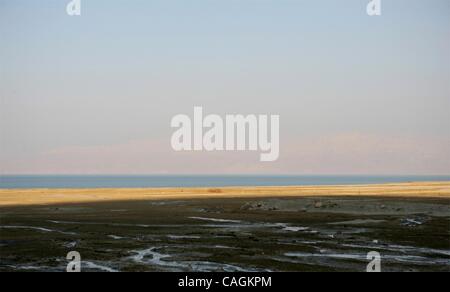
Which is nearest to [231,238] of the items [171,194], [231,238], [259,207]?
[231,238]

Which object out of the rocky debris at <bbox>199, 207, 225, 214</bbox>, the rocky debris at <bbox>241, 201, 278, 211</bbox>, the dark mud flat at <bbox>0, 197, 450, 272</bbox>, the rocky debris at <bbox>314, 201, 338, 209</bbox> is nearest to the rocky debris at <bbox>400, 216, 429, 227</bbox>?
the dark mud flat at <bbox>0, 197, 450, 272</bbox>

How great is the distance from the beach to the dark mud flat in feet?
0.17

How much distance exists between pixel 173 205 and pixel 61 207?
11811 mm

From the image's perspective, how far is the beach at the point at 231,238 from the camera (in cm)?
2769

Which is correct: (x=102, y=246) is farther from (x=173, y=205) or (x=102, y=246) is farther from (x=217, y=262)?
(x=173, y=205)

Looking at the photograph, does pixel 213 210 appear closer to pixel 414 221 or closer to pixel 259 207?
pixel 259 207

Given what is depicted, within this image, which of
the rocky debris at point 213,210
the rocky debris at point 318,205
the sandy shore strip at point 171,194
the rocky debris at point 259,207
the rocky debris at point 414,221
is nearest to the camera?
the rocky debris at point 414,221

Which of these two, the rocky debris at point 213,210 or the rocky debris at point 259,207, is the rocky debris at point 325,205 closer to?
the rocky debris at point 259,207

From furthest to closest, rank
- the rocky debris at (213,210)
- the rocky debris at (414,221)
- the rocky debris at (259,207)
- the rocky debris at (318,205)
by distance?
the rocky debris at (318,205)
the rocky debris at (259,207)
the rocky debris at (213,210)
the rocky debris at (414,221)

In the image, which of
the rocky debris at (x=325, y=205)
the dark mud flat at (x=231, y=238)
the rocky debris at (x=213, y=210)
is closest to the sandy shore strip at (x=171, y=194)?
the dark mud flat at (x=231, y=238)

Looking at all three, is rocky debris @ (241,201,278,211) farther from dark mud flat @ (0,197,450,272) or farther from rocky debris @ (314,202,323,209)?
rocky debris @ (314,202,323,209)

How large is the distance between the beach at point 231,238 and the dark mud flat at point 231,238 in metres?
0.05

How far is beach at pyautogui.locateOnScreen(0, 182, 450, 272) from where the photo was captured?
27.7 meters
